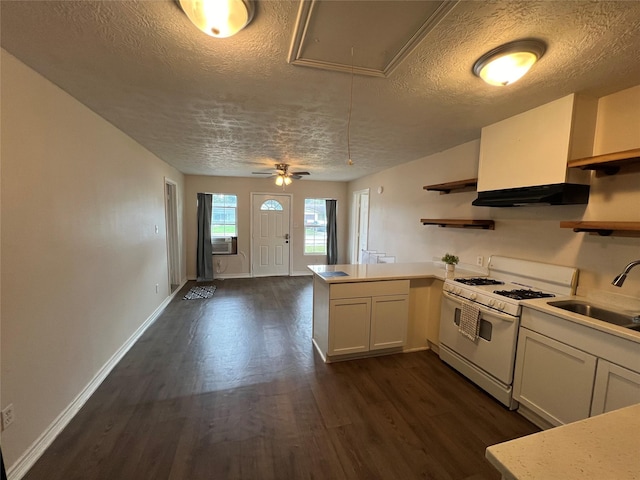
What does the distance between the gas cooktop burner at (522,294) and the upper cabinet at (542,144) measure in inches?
Result: 35.6

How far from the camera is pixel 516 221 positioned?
8.70 ft

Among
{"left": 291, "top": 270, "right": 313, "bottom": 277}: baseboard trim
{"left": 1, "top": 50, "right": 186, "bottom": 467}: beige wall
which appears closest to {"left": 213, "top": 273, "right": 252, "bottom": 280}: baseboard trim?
{"left": 291, "top": 270, "right": 313, "bottom": 277}: baseboard trim

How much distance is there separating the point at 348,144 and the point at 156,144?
96.1 inches

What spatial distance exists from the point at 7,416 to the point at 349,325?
2.40 m

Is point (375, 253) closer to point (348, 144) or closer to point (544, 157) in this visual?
point (348, 144)

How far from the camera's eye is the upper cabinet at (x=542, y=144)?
2.00 metres

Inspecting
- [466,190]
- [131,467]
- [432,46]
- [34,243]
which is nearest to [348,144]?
[466,190]

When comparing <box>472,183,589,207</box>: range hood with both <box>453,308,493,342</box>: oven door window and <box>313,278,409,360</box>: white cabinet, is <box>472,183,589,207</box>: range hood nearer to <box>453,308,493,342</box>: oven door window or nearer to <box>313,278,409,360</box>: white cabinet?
<box>453,308,493,342</box>: oven door window

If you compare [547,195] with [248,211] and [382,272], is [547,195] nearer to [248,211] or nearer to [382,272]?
[382,272]

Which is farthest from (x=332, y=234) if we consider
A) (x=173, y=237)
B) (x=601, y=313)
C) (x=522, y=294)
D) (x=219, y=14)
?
(x=219, y=14)

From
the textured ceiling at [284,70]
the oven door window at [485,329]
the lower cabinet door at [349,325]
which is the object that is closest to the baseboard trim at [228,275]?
the textured ceiling at [284,70]

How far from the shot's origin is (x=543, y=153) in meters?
2.16

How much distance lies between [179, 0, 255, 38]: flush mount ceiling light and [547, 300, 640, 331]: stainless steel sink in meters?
2.66

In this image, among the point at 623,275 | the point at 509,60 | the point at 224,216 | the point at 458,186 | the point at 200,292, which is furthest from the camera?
the point at 224,216
